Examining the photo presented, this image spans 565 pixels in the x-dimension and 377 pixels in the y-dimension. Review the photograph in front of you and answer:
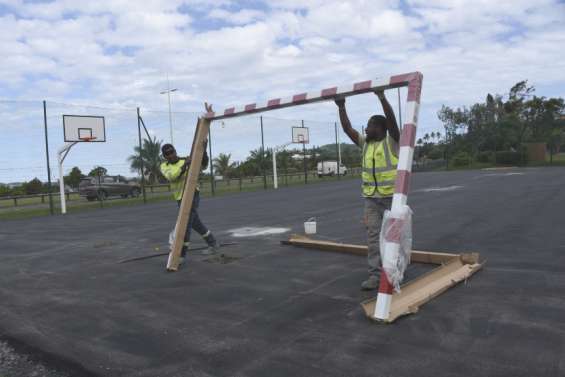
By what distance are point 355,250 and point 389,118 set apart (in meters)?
2.53

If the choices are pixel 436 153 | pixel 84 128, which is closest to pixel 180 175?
pixel 84 128

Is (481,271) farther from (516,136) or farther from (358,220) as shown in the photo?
(516,136)

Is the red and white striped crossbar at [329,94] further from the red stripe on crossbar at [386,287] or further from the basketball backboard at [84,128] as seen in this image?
the basketball backboard at [84,128]

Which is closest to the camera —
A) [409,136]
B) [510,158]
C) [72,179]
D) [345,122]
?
[409,136]

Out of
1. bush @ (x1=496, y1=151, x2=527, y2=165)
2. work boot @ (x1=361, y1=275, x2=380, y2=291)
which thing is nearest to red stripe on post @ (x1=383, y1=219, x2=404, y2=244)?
work boot @ (x1=361, y1=275, x2=380, y2=291)

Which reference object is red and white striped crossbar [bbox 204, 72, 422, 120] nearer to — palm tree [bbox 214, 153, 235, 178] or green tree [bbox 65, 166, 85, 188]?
green tree [bbox 65, 166, 85, 188]

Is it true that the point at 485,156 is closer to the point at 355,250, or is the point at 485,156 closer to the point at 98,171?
the point at 98,171

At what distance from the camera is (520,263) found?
18.7 feet

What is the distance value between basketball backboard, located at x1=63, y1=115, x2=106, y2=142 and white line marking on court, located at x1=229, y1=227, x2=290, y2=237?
496 inches

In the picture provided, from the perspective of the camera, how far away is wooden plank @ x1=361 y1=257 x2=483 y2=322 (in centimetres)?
411

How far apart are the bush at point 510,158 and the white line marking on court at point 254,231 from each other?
34714mm

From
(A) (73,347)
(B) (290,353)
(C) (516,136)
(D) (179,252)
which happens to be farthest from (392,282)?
(C) (516,136)

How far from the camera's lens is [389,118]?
4.80 meters

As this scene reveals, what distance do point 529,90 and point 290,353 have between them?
48.8 meters
